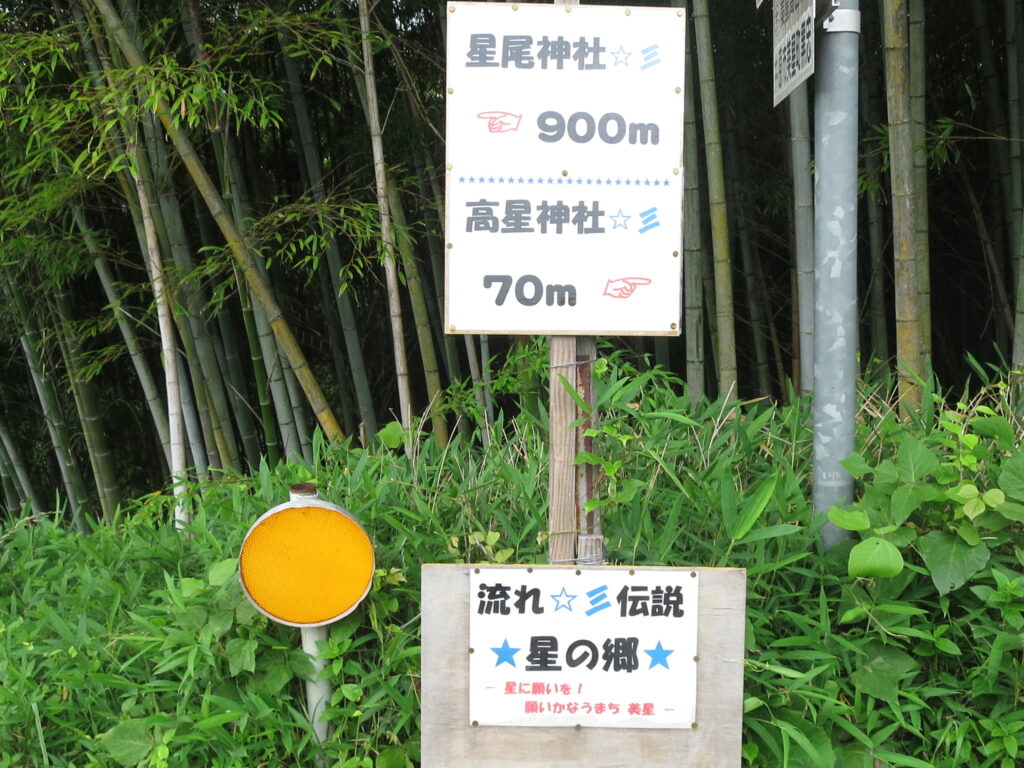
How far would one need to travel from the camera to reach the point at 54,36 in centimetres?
311

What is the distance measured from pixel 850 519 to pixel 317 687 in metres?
1.07

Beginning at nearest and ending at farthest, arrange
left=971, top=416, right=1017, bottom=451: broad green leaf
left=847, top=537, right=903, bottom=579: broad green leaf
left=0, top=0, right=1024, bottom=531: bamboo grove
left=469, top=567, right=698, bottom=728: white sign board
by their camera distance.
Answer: left=469, top=567, right=698, bottom=728: white sign board, left=847, top=537, right=903, bottom=579: broad green leaf, left=971, top=416, right=1017, bottom=451: broad green leaf, left=0, top=0, right=1024, bottom=531: bamboo grove

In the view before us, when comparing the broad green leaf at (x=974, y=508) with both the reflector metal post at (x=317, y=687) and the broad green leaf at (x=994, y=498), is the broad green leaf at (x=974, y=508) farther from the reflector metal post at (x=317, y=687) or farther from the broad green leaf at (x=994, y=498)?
the reflector metal post at (x=317, y=687)

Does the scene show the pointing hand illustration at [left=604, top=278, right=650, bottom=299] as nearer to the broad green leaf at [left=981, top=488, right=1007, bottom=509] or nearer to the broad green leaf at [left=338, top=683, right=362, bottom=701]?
the broad green leaf at [left=981, top=488, right=1007, bottom=509]

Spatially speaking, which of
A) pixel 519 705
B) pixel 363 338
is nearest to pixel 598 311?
pixel 519 705

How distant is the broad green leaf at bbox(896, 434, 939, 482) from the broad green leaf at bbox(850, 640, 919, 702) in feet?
1.09

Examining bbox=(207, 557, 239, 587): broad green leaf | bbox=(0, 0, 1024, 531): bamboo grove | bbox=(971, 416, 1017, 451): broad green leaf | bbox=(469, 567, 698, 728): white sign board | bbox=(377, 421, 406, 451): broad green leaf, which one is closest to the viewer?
bbox=(469, 567, 698, 728): white sign board

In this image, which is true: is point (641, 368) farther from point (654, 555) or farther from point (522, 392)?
point (654, 555)

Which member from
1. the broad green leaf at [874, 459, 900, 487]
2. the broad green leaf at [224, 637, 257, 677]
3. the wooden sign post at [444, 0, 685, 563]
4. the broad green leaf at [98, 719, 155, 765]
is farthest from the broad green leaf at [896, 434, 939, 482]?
the broad green leaf at [98, 719, 155, 765]

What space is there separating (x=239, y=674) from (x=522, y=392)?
1.51 meters

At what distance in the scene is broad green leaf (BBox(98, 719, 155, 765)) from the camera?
1.61 metres

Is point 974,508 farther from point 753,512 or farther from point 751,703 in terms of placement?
point 751,703

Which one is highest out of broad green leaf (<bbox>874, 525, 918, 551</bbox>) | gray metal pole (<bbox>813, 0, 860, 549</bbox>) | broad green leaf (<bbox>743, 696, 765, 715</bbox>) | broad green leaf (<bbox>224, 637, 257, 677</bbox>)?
gray metal pole (<bbox>813, 0, 860, 549</bbox>)

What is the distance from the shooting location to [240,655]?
5.41 ft
